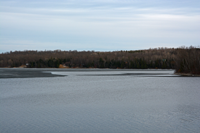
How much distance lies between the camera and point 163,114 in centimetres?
1155

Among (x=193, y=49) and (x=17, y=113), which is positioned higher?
(x=193, y=49)

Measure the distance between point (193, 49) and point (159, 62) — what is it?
56.2 metres

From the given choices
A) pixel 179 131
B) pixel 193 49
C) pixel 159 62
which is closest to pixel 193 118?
pixel 179 131

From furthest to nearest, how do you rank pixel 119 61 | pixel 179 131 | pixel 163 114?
pixel 119 61 < pixel 163 114 < pixel 179 131

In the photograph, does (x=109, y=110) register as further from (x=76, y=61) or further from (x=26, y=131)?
(x=76, y=61)

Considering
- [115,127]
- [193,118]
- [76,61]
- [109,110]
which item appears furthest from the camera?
[76,61]

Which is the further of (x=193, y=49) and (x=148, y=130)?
(x=193, y=49)

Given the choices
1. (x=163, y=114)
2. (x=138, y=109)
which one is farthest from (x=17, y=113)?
(x=163, y=114)

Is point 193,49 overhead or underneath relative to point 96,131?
overhead

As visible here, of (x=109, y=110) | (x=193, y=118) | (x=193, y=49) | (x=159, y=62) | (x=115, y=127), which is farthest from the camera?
(x=159, y=62)

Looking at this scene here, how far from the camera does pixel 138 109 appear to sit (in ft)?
42.1

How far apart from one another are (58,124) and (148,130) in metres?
3.57

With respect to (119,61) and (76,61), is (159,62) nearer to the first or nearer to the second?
(119,61)

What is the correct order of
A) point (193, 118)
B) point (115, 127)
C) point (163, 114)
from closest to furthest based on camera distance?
point (115, 127) → point (193, 118) → point (163, 114)
